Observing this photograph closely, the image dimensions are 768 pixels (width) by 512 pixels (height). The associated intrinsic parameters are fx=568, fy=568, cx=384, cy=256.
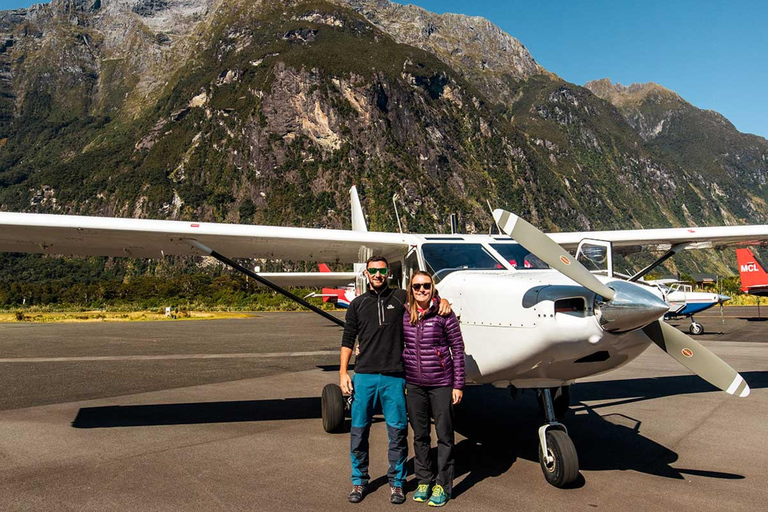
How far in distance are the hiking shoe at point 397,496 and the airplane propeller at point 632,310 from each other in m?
1.91

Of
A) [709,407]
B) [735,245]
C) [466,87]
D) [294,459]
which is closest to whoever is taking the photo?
[294,459]

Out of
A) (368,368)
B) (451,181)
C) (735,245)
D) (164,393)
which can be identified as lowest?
(164,393)

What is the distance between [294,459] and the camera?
207 inches

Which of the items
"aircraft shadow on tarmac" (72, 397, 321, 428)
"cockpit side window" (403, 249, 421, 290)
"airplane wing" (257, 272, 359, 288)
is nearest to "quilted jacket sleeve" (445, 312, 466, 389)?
"cockpit side window" (403, 249, 421, 290)

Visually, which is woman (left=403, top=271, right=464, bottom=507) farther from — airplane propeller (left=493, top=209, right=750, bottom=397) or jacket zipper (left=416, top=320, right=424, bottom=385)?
airplane propeller (left=493, top=209, right=750, bottom=397)

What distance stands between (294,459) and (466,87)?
620ft

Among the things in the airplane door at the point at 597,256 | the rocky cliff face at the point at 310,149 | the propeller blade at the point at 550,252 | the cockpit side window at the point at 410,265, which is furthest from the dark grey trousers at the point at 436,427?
the rocky cliff face at the point at 310,149

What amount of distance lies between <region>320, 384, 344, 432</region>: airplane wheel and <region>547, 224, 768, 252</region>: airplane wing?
3565 mm

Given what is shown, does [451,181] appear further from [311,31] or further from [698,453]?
[698,453]

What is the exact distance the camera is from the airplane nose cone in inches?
157

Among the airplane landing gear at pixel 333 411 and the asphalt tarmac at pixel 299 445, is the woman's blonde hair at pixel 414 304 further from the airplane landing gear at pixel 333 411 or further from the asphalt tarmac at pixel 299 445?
the airplane landing gear at pixel 333 411

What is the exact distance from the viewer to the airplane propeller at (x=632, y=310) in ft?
13.2

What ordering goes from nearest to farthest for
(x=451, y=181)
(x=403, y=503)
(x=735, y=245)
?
(x=403, y=503) → (x=735, y=245) → (x=451, y=181)

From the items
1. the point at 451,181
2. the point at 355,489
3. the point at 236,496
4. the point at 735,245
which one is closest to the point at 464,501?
the point at 355,489
